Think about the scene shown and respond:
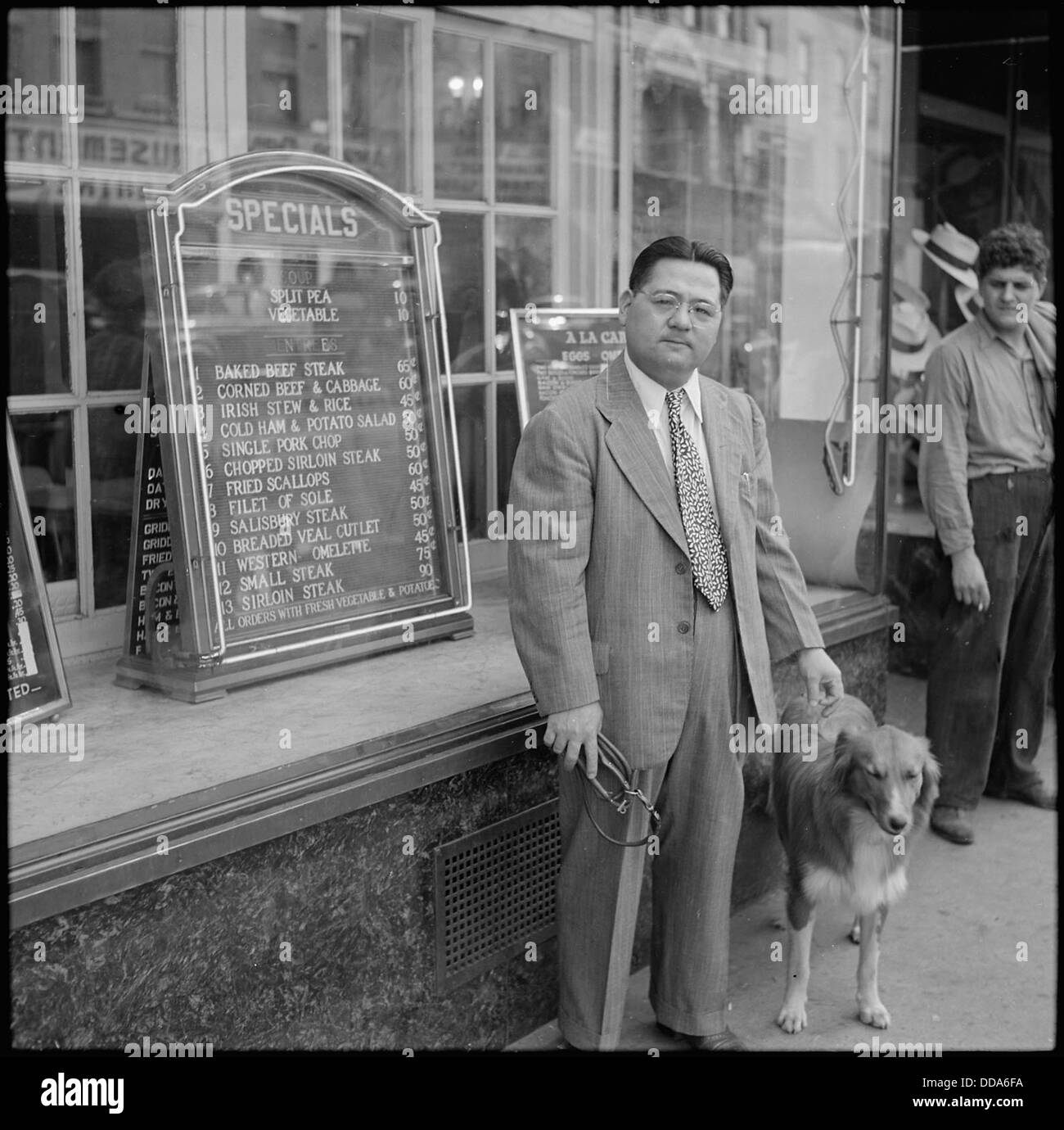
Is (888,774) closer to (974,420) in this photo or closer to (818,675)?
(818,675)

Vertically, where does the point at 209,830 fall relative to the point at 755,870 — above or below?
above

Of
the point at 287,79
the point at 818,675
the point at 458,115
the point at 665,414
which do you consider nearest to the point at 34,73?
the point at 287,79

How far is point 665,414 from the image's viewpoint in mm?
3156

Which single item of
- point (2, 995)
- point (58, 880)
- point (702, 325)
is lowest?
point (2, 995)

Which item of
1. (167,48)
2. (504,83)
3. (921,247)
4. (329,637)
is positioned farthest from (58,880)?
(921,247)

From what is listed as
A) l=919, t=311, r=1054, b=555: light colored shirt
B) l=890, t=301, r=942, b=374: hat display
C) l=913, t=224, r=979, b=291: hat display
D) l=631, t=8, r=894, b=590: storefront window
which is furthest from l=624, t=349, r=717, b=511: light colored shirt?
l=913, t=224, r=979, b=291: hat display

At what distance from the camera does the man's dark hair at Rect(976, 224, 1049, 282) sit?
4.62 m

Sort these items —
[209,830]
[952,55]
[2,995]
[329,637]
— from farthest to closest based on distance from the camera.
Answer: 1. [952,55]
2. [329,637]
3. [209,830]
4. [2,995]

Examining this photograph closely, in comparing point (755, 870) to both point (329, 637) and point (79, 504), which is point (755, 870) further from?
point (79, 504)

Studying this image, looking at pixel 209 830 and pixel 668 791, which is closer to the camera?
pixel 209 830

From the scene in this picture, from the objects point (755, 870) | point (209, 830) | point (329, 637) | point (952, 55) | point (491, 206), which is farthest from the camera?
point (952, 55)

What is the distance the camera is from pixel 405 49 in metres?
4.42

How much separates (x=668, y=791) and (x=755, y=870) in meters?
1.29

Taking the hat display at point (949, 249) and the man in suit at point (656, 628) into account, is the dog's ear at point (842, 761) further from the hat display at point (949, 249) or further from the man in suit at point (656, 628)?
the hat display at point (949, 249)
